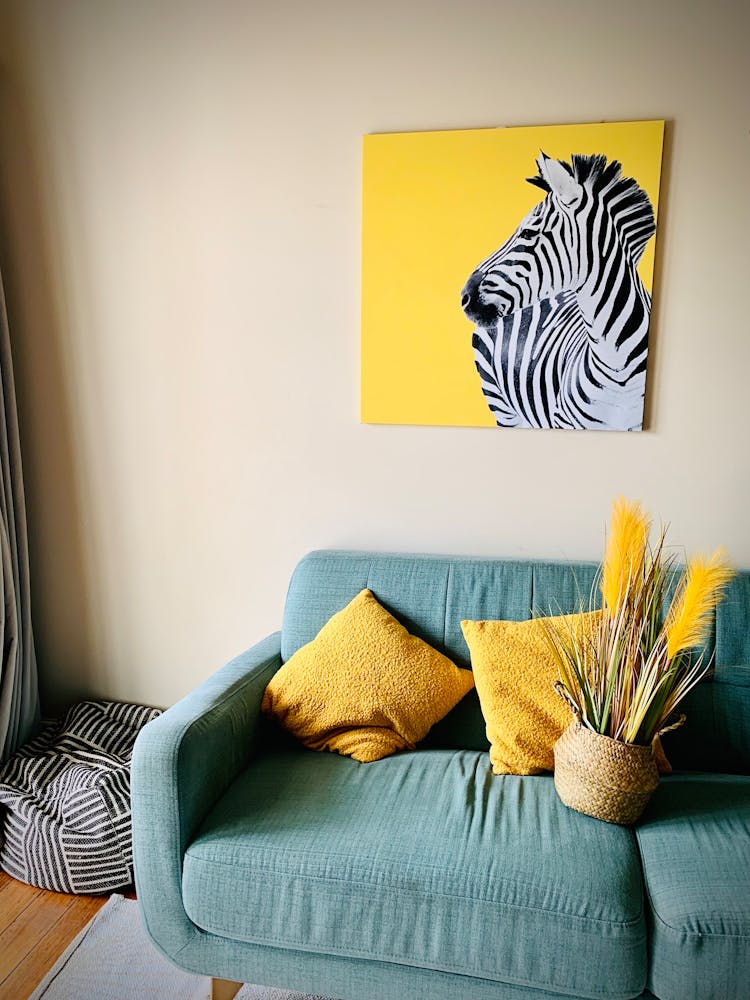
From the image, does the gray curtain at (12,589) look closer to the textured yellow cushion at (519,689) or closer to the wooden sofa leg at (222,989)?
the wooden sofa leg at (222,989)

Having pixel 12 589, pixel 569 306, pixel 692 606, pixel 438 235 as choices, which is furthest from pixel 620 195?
pixel 12 589

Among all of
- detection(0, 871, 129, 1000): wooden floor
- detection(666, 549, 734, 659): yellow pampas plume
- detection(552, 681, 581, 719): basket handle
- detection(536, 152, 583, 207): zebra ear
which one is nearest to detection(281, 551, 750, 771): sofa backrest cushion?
detection(552, 681, 581, 719): basket handle

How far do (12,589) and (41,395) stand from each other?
624mm

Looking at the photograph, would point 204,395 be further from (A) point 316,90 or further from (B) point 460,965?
(B) point 460,965

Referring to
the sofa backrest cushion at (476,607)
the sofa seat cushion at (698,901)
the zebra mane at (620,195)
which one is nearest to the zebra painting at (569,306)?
the zebra mane at (620,195)

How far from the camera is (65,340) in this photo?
2480mm

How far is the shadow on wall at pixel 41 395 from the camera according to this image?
2.41 m

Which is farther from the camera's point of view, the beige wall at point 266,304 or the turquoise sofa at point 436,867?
the beige wall at point 266,304

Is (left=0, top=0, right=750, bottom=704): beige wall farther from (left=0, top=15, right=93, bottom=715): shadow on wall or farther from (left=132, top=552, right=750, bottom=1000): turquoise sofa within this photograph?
(left=132, top=552, right=750, bottom=1000): turquoise sofa

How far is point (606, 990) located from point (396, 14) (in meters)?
2.33

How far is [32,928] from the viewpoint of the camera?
196cm

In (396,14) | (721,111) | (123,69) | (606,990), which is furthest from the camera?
(123,69)

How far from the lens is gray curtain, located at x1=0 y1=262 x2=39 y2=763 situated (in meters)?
2.37

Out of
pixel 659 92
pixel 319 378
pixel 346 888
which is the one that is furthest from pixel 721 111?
pixel 346 888
